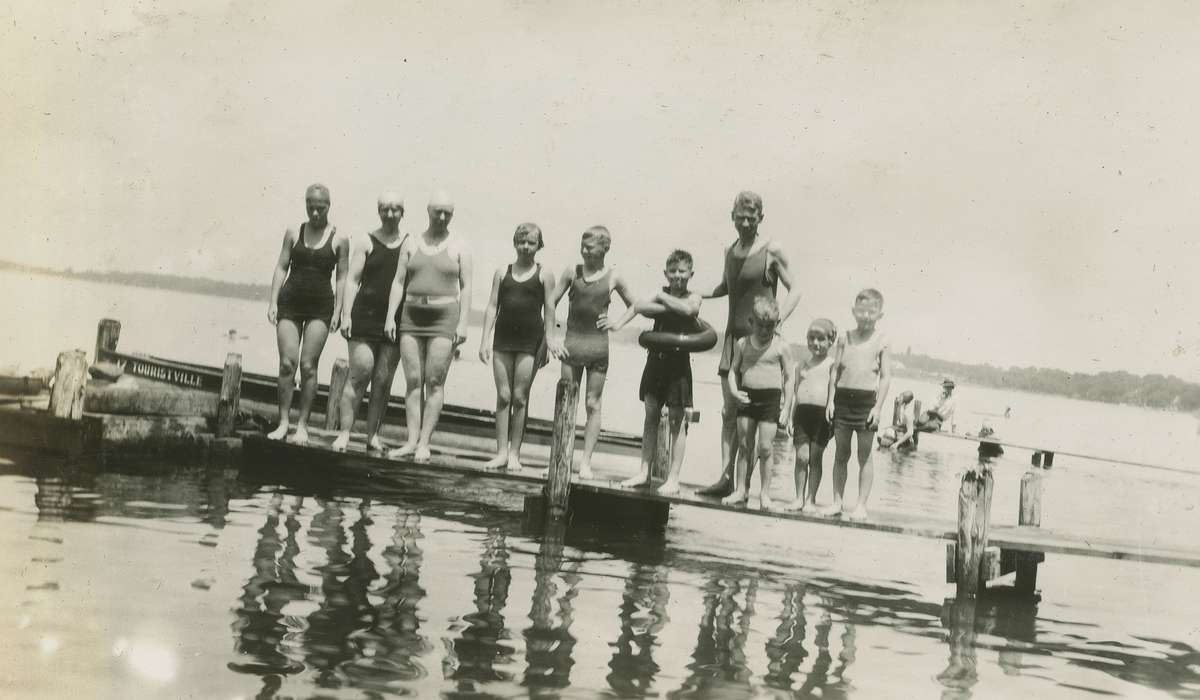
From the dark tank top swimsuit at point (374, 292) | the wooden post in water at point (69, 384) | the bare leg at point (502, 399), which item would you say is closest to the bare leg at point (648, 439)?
the bare leg at point (502, 399)

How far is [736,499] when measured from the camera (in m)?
9.10

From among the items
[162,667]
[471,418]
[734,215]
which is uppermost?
[734,215]

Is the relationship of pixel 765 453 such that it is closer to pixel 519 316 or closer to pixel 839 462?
pixel 839 462

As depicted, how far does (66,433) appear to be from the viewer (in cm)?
1092

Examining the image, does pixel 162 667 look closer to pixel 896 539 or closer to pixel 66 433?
pixel 66 433

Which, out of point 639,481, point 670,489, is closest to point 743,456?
point 670,489

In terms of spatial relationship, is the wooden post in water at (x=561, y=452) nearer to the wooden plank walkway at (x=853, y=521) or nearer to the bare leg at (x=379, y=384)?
the wooden plank walkway at (x=853, y=521)

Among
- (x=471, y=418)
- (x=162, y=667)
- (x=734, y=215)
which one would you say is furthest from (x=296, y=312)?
(x=471, y=418)

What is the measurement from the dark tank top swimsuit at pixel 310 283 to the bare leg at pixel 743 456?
3698mm

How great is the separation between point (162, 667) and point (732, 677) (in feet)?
10.00

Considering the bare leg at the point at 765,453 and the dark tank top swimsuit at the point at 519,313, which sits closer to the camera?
the bare leg at the point at 765,453

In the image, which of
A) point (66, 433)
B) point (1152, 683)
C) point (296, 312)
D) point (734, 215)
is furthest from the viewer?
point (66, 433)

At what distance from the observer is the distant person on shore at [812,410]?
8875 millimetres

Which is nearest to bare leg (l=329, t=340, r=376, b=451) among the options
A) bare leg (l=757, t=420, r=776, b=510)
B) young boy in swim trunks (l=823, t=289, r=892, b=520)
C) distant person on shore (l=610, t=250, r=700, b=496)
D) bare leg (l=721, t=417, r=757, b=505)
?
distant person on shore (l=610, t=250, r=700, b=496)
